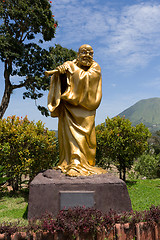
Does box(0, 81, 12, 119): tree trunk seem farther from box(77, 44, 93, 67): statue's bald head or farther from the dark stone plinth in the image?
the dark stone plinth

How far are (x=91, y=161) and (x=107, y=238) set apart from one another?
2.03 meters

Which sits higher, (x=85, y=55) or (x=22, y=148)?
(x=85, y=55)

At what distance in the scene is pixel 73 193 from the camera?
4.21m

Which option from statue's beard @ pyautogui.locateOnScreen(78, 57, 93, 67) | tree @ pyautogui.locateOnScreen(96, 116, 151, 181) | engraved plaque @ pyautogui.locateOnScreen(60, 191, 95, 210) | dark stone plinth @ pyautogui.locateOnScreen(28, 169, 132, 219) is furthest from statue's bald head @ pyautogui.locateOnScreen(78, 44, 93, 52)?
tree @ pyautogui.locateOnScreen(96, 116, 151, 181)

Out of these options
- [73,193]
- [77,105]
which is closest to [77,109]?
[77,105]

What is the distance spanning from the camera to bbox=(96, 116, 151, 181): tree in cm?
889

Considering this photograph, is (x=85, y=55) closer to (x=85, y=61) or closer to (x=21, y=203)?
(x=85, y=61)

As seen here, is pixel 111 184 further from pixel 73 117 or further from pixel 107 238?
pixel 73 117

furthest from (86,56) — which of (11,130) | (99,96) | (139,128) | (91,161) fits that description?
(139,128)

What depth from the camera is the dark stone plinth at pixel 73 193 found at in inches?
165

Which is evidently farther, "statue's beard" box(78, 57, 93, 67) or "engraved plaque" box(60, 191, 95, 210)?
"statue's beard" box(78, 57, 93, 67)

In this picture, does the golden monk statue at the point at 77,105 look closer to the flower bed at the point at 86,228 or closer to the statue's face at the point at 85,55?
the statue's face at the point at 85,55

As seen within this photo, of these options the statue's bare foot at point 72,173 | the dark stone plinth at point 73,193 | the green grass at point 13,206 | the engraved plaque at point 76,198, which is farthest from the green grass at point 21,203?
the statue's bare foot at point 72,173

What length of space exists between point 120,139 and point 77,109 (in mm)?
4122
